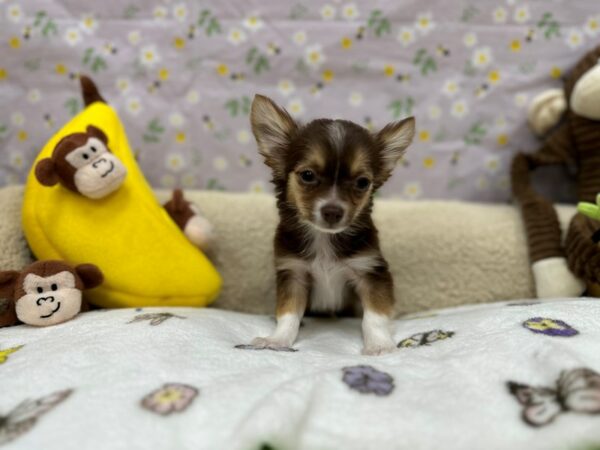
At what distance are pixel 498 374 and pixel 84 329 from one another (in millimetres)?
1373

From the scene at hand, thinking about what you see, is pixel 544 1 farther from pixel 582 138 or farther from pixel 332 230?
pixel 332 230

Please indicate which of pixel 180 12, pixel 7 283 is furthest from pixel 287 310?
pixel 180 12

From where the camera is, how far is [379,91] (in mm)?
2984

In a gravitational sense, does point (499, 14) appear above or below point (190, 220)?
above

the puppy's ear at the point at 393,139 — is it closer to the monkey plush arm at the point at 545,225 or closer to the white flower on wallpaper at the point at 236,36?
the monkey plush arm at the point at 545,225

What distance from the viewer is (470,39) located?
291 centimetres

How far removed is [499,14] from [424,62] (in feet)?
1.53

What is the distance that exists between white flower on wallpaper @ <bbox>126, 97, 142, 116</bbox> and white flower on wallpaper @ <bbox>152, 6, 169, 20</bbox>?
0.46m

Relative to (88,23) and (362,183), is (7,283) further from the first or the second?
(88,23)

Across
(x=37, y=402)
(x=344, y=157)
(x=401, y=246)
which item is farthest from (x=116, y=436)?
(x=401, y=246)


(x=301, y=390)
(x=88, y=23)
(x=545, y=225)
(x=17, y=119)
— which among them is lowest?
(x=301, y=390)

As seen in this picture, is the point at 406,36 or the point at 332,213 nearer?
the point at 332,213

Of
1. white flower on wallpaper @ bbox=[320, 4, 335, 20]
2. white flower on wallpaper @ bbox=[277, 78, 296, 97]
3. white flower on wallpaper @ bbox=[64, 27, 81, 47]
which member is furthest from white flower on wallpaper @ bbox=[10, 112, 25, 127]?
white flower on wallpaper @ bbox=[320, 4, 335, 20]

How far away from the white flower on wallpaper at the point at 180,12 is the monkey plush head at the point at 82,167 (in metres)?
1.03
